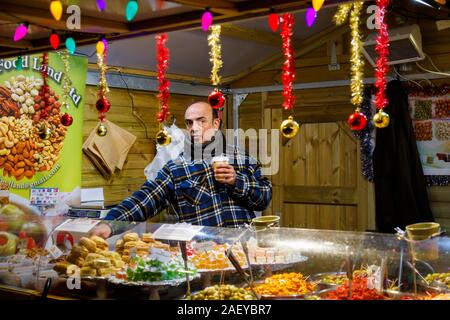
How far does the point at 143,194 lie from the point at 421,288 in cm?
187

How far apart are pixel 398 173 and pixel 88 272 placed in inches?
134

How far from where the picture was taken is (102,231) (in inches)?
109

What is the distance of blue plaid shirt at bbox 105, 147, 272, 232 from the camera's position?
3.49 m

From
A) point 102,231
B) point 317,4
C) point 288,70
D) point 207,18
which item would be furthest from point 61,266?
point 317,4

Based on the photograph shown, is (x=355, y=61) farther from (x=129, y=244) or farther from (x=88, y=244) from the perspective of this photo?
(x=88, y=244)

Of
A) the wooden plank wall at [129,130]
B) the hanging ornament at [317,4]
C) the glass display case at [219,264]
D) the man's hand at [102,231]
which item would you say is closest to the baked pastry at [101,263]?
the glass display case at [219,264]

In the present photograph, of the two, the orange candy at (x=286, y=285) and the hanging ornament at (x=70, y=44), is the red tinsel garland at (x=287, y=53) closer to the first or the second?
the orange candy at (x=286, y=285)

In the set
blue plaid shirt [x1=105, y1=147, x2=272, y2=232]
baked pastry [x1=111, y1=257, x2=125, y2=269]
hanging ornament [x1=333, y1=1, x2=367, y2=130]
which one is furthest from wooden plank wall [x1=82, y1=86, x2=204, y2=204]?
hanging ornament [x1=333, y1=1, x2=367, y2=130]

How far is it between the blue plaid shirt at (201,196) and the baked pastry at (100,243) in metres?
0.70

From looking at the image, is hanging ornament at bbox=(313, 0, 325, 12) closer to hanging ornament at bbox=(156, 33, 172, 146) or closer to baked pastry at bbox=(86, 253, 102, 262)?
hanging ornament at bbox=(156, 33, 172, 146)

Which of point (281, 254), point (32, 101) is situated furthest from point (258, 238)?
point (32, 101)

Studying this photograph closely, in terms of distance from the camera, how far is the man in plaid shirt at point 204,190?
348 cm

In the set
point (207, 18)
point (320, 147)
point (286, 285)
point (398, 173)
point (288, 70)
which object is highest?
point (207, 18)
